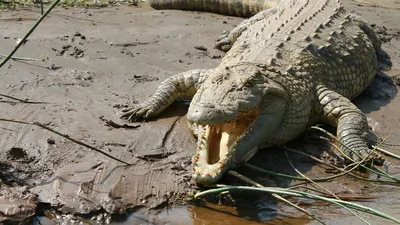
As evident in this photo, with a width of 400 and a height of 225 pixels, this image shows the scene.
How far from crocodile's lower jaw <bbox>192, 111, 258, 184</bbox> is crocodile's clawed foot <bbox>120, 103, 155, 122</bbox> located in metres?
1.00

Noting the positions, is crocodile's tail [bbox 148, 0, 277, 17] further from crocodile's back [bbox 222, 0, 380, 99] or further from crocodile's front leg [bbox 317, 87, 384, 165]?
crocodile's front leg [bbox 317, 87, 384, 165]

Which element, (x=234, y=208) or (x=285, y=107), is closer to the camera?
→ (x=234, y=208)

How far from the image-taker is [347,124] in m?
5.08

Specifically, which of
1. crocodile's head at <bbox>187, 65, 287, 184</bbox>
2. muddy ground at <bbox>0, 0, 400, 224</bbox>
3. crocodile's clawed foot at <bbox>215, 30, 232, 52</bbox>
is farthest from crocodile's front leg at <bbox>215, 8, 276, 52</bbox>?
crocodile's head at <bbox>187, 65, 287, 184</bbox>

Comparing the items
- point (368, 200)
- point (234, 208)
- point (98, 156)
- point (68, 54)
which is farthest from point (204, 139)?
point (68, 54)

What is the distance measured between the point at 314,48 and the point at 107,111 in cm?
203

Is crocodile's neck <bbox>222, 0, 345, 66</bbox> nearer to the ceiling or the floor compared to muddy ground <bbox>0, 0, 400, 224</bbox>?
nearer to the ceiling

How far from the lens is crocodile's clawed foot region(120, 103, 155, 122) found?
5379mm

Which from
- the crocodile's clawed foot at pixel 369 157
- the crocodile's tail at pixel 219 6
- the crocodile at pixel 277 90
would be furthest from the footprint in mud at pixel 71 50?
the crocodile's clawed foot at pixel 369 157

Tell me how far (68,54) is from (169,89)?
1.74 m

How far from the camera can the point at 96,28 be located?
25.7ft

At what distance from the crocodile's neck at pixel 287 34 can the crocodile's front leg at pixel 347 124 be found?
488mm

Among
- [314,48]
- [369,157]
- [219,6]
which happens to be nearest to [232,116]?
[369,157]

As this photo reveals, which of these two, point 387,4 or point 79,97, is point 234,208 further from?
point 387,4
